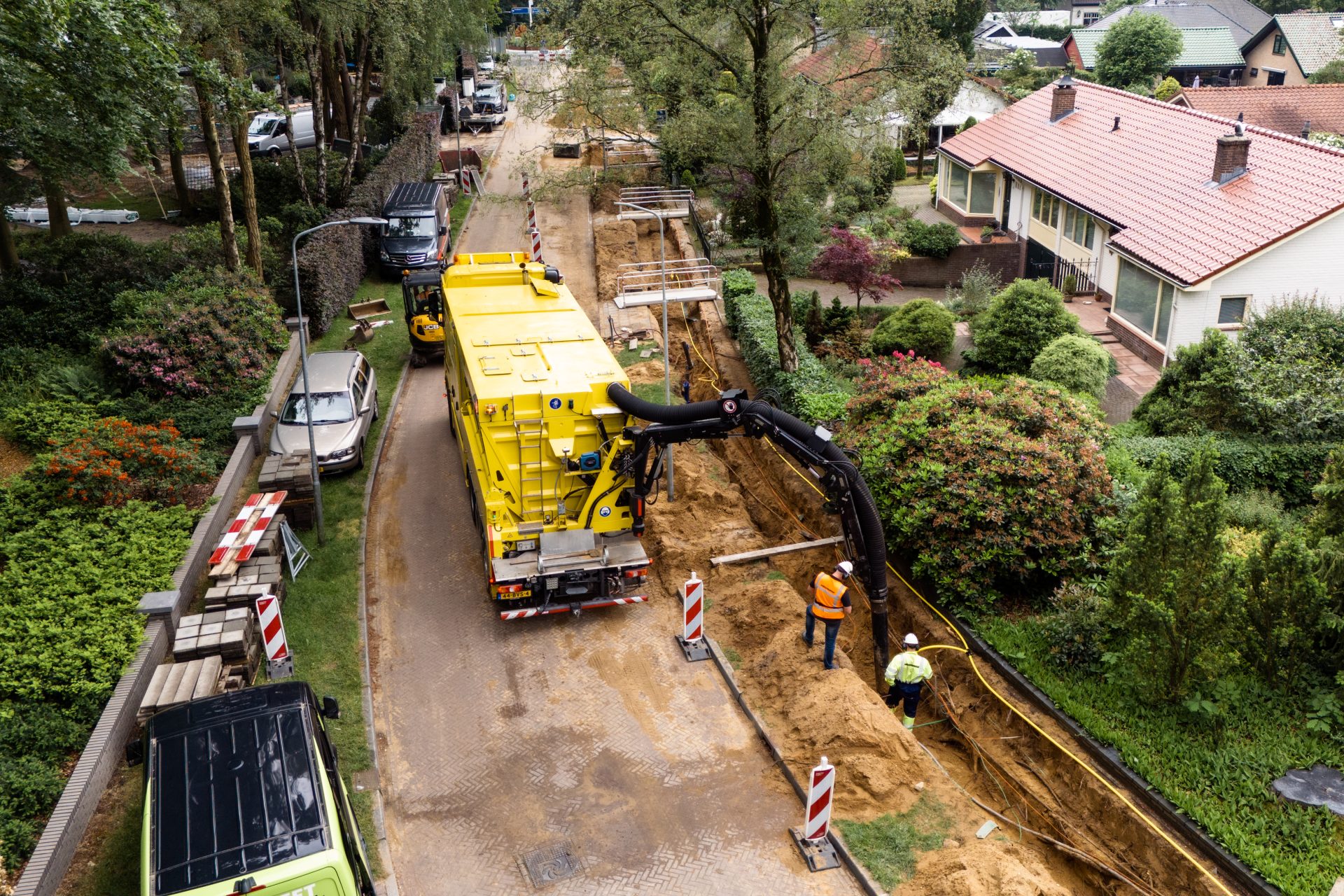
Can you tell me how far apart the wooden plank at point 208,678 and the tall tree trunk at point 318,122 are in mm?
24526

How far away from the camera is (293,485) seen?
18375mm

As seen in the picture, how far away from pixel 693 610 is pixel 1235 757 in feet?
23.7

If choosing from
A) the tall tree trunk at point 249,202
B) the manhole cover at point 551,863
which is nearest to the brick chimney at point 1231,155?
the tall tree trunk at point 249,202

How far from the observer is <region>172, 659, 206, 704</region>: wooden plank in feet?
41.8

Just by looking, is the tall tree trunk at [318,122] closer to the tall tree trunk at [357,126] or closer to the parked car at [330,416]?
the tall tree trunk at [357,126]

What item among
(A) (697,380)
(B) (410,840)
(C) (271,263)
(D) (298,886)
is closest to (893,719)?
(B) (410,840)

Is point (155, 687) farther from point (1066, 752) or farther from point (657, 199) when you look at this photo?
point (657, 199)

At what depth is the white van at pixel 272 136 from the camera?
45031 mm

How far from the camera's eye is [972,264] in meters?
35.1

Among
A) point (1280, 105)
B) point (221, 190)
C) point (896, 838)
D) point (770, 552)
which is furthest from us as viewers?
point (1280, 105)

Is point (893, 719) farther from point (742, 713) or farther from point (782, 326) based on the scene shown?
point (782, 326)

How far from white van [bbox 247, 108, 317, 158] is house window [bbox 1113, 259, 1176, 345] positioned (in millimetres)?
33728

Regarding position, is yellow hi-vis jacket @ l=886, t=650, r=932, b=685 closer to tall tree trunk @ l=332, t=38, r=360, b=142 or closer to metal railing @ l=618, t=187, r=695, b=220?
metal railing @ l=618, t=187, r=695, b=220

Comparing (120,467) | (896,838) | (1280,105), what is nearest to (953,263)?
(1280,105)
